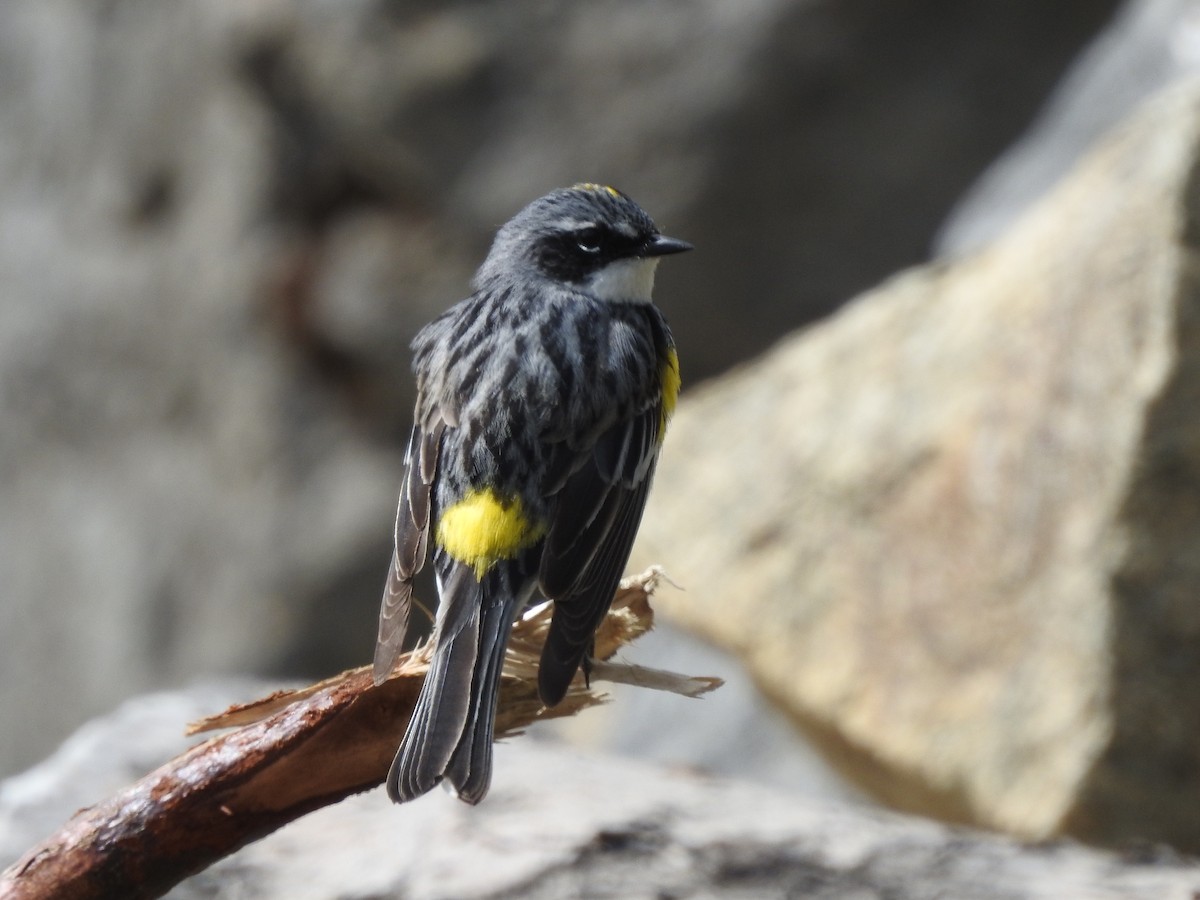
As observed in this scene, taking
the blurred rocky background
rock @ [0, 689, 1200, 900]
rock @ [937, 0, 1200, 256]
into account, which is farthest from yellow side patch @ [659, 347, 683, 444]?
rock @ [937, 0, 1200, 256]

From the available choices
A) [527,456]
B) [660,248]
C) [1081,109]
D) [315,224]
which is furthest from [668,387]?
[315,224]

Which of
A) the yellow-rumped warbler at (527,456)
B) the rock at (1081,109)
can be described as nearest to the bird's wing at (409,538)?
the yellow-rumped warbler at (527,456)

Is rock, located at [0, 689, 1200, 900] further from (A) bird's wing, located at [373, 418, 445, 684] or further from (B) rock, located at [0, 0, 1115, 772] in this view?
(B) rock, located at [0, 0, 1115, 772]

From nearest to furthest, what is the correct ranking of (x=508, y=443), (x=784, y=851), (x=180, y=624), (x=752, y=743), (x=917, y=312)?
(x=508, y=443) < (x=784, y=851) < (x=917, y=312) < (x=752, y=743) < (x=180, y=624)

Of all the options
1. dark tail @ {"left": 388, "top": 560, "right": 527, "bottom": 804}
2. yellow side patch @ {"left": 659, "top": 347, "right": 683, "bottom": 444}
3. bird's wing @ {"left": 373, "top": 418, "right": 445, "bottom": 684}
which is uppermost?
yellow side patch @ {"left": 659, "top": 347, "right": 683, "bottom": 444}

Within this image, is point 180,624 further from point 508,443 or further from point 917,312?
point 508,443

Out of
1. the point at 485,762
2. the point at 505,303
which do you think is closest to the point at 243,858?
the point at 485,762

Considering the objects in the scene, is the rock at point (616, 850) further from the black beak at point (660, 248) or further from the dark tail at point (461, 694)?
the black beak at point (660, 248)
